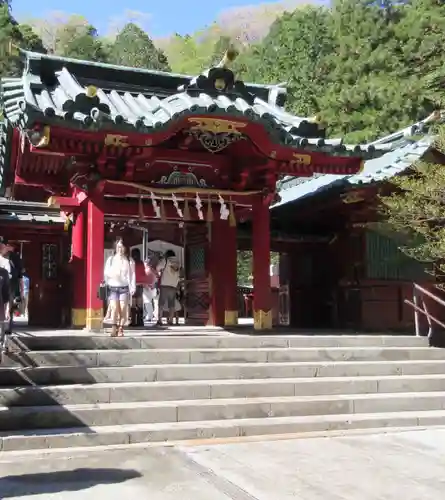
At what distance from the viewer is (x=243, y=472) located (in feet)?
19.5

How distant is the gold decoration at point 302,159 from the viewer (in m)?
11.1

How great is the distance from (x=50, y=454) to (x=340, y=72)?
26.4 metres

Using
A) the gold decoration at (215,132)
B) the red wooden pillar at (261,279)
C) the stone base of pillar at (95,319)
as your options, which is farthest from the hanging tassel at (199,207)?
the stone base of pillar at (95,319)

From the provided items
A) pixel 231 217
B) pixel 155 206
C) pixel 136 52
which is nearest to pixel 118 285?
pixel 155 206

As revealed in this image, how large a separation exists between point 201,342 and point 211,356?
0.33 meters

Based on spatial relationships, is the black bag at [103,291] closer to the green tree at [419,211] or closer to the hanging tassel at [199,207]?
the hanging tassel at [199,207]

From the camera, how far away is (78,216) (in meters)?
11.9

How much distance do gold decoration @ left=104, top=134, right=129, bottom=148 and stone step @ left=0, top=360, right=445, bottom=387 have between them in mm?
3609

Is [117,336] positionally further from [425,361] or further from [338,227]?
[338,227]

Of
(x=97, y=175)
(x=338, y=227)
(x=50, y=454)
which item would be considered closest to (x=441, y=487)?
(x=50, y=454)

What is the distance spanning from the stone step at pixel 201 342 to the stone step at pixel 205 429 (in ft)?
5.61

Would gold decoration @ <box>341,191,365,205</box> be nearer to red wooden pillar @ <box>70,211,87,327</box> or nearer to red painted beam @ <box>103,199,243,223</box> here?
red painted beam @ <box>103,199,243,223</box>

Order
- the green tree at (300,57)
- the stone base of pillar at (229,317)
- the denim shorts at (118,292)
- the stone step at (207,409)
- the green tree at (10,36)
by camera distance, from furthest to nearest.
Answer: the green tree at (10,36)
the green tree at (300,57)
the stone base of pillar at (229,317)
the denim shorts at (118,292)
the stone step at (207,409)

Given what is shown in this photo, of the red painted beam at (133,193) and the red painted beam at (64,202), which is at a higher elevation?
the red painted beam at (133,193)
